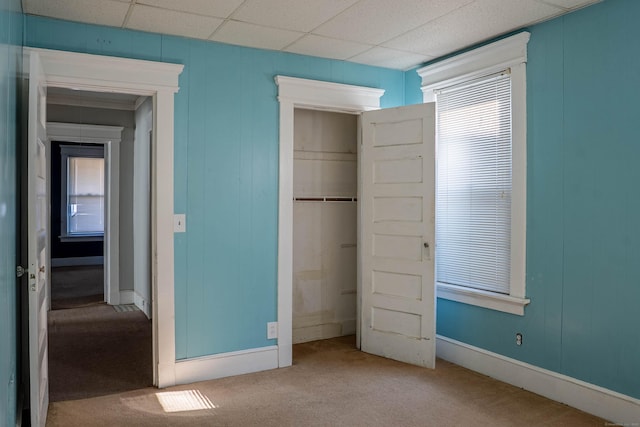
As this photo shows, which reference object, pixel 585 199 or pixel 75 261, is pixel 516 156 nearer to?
pixel 585 199

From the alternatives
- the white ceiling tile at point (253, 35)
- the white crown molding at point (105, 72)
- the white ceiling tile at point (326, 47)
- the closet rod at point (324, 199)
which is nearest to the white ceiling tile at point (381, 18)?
the white ceiling tile at point (326, 47)

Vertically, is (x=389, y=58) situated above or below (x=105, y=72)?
above

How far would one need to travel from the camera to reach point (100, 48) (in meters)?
3.38

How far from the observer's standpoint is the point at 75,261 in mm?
10148

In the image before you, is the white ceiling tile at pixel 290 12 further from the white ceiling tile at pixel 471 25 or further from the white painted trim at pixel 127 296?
the white painted trim at pixel 127 296

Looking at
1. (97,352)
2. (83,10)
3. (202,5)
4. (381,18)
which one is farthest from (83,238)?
(381,18)

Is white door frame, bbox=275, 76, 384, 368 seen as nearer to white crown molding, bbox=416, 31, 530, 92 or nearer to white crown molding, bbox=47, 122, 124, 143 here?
white crown molding, bbox=416, 31, 530, 92

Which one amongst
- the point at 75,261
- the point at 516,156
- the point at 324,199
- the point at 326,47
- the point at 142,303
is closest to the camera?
the point at 516,156

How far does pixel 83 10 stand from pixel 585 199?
11.0ft

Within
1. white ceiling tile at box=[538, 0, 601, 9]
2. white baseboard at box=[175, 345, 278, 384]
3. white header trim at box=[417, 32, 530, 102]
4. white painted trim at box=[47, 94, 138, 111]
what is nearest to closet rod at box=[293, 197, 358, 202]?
white header trim at box=[417, 32, 530, 102]

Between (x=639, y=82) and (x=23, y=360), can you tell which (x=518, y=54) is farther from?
(x=23, y=360)

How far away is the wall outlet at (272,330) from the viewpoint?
4.00 m

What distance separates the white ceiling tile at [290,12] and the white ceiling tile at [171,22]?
0.25m

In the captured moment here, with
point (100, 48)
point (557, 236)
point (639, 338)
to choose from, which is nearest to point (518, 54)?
point (557, 236)
